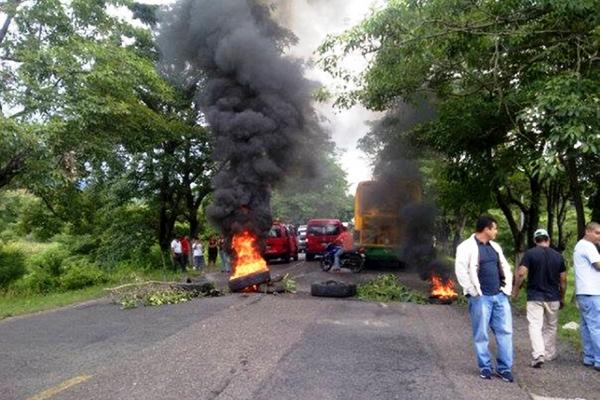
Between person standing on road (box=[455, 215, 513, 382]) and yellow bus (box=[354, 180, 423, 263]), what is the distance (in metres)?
13.8

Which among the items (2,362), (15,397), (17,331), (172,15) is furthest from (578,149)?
(172,15)

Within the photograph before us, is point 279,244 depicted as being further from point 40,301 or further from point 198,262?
point 40,301

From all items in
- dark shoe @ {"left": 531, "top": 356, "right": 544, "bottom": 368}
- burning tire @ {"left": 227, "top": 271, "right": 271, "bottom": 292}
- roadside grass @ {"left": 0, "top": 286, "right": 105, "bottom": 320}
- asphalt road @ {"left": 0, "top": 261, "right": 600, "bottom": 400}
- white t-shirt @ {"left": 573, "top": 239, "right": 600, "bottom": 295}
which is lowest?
dark shoe @ {"left": 531, "top": 356, "right": 544, "bottom": 368}

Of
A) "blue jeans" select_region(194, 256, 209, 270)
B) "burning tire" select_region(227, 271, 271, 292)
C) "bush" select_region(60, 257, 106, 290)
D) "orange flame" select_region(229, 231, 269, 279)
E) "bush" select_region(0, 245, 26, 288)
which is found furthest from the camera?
"blue jeans" select_region(194, 256, 209, 270)

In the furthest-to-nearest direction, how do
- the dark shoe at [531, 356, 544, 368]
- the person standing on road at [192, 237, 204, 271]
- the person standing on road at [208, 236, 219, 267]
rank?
the person standing on road at [208, 236, 219, 267], the person standing on road at [192, 237, 204, 271], the dark shoe at [531, 356, 544, 368]

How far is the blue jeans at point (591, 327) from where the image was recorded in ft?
22.3

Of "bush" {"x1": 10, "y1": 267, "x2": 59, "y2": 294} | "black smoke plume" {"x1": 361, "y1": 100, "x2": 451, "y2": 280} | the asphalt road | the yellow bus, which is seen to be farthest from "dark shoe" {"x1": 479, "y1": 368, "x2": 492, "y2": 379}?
"bush" {"x1": 10, "y1": 267, "x2": 59, "y2": 294}

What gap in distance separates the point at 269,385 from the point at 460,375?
83.4 inches

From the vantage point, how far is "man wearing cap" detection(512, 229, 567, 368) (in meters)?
6.92

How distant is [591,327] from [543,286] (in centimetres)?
73

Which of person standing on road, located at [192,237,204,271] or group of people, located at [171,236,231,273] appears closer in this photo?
group of people, located at [171,236,231,273]

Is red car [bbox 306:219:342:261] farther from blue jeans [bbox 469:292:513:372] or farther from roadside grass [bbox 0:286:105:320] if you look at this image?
blue jeans [bbox 469:292:513:372]

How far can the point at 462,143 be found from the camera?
13.0 m

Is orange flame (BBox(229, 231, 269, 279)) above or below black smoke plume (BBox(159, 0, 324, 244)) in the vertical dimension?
below
